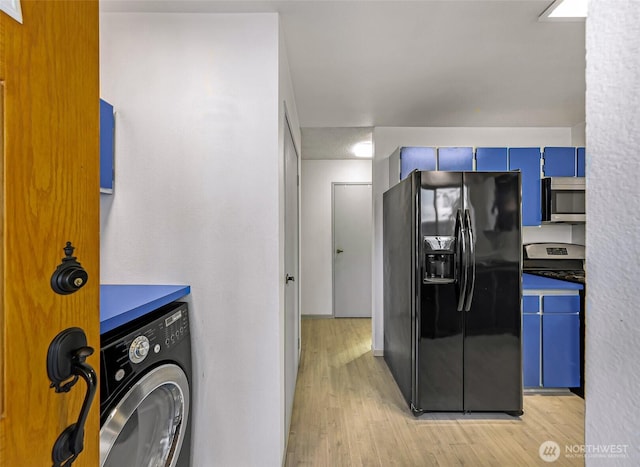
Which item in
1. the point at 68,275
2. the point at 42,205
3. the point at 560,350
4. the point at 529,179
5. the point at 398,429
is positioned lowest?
the point at 398,429

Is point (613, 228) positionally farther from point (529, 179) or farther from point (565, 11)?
point (529, 179)

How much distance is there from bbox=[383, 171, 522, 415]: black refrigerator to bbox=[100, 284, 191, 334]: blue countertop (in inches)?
64.0

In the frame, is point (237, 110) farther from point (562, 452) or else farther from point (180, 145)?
point (562, 452)

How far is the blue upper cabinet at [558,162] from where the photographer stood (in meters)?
3.46

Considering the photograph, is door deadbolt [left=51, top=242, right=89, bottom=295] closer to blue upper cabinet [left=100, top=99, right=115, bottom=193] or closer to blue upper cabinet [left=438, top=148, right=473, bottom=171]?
blue upper cabinet [left=100, top=99, right=115, bottom=193]

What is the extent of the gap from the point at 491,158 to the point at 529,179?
425mm

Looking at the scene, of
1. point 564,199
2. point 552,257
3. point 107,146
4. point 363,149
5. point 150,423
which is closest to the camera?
point 150,423

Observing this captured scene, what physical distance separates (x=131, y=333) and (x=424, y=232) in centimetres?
193

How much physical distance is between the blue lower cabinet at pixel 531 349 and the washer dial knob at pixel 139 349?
9.06ft

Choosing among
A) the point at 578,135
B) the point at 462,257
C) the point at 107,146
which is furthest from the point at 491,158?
the point at 107,146

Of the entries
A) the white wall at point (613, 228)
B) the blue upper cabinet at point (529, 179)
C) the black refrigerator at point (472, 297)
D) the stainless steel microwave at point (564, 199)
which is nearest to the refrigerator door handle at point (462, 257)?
the black refrigerator at point (472, 297)

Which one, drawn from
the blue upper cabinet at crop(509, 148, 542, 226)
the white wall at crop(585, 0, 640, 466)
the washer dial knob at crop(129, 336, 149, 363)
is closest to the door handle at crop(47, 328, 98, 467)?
the washer dial knob at crop(129, 336, 149, 363)

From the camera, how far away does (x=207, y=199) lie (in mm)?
1745

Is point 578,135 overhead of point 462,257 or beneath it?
overhead
